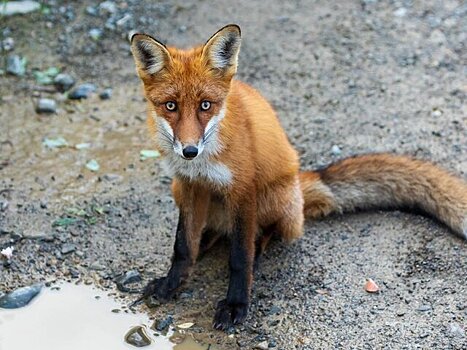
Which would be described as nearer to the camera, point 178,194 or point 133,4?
point 178,194

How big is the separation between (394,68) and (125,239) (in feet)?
10.7

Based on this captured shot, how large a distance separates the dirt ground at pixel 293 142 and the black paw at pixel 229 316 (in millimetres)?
61

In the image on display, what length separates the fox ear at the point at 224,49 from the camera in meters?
4.37

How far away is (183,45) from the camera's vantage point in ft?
25.7

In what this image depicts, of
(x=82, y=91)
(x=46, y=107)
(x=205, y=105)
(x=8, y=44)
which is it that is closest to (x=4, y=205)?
(x=46, y=107)

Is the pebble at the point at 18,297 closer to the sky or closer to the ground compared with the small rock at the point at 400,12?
closer to the ground

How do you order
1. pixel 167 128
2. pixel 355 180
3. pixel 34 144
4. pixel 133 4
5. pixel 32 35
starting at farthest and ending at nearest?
1. pixel 133 4
2. pixel 32 35
3. pixel 34 144
4. pixel 355 180
5. pixel 167 128

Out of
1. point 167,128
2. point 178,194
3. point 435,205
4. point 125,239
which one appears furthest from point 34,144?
point 435,205

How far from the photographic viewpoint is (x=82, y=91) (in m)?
7.25

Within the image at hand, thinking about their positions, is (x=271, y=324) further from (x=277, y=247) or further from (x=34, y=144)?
(x=34, y=144)

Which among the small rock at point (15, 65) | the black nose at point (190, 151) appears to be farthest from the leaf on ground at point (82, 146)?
the black nose at point (190, 151)

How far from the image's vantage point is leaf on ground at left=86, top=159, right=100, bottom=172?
6316mm

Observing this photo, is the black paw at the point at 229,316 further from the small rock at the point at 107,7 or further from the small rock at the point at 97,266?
the small rock at the point at 107,7

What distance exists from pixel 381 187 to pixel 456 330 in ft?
4.16
